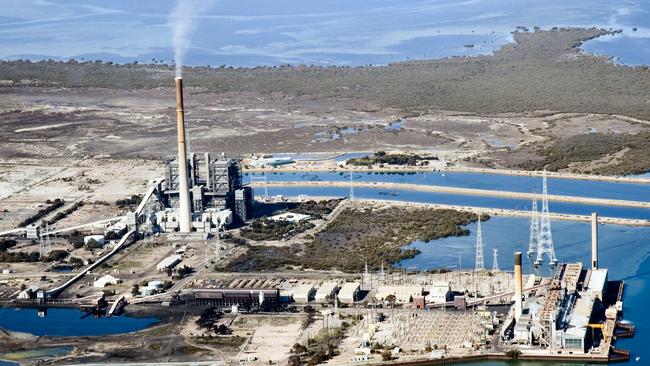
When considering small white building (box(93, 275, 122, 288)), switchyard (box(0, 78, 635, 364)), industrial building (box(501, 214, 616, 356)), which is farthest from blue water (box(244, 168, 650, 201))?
small white building (box(93, 275, 122, 288))

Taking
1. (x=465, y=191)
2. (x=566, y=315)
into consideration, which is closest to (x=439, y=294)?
(x=566, y=315)

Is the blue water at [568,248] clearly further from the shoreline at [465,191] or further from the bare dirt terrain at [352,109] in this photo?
the bare dirt terrain at [352,109]

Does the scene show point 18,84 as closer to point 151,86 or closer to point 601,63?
point 151,86

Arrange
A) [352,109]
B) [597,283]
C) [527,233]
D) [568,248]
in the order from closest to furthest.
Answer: [597,283] → [568,248] → [527,233] → [352,109]

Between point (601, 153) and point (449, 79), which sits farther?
point (449, 79)

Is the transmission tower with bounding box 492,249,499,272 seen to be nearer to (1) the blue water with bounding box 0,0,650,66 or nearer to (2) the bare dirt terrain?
(2) the bare dirt terrain

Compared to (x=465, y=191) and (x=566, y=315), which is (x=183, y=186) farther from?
(x=566, y=315)
